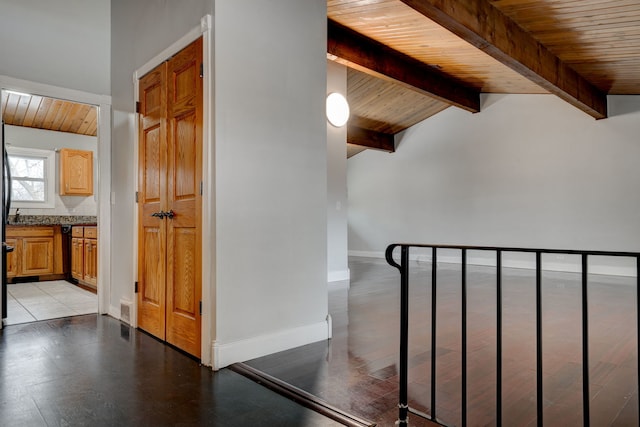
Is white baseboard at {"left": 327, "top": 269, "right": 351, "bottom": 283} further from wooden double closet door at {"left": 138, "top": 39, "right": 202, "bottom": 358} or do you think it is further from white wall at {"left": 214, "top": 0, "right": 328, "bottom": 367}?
wooden double closet door at {"left": 138, "top": 39, "right": 202, "bottom": 358}

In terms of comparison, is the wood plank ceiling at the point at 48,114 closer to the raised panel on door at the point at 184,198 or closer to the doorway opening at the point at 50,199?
the doorway opening at the point at 50,199

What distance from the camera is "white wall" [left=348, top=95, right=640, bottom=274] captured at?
6.15m

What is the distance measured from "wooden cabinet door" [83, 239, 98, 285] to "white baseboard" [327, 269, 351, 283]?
2.99 meters

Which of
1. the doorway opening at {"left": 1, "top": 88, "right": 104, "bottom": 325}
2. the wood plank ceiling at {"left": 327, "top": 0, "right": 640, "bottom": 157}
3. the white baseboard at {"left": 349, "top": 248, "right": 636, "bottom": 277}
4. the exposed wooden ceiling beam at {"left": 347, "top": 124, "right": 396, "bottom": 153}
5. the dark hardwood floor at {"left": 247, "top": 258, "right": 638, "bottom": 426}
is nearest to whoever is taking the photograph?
the dark hardwood floor at {"left": 247, "top": 258, "right": 638, "bottom": 426}

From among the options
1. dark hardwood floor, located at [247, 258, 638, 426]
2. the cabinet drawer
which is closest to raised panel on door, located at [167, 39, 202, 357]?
dark hardwood floor, located at [247, 258, 638, 426]

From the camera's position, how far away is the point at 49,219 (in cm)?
616

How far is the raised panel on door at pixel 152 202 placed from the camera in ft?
9.70

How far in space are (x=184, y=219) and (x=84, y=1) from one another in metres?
2.57

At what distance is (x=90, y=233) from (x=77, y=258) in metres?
0.66

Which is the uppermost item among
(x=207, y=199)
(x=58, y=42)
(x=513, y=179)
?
(x=58, y=42)

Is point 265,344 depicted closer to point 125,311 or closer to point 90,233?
point 125,311

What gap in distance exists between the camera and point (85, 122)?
20.2 feet

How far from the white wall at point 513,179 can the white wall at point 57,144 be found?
5.77 meters

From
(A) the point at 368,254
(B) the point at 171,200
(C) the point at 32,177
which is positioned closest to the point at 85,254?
(C) the point at 32,177
